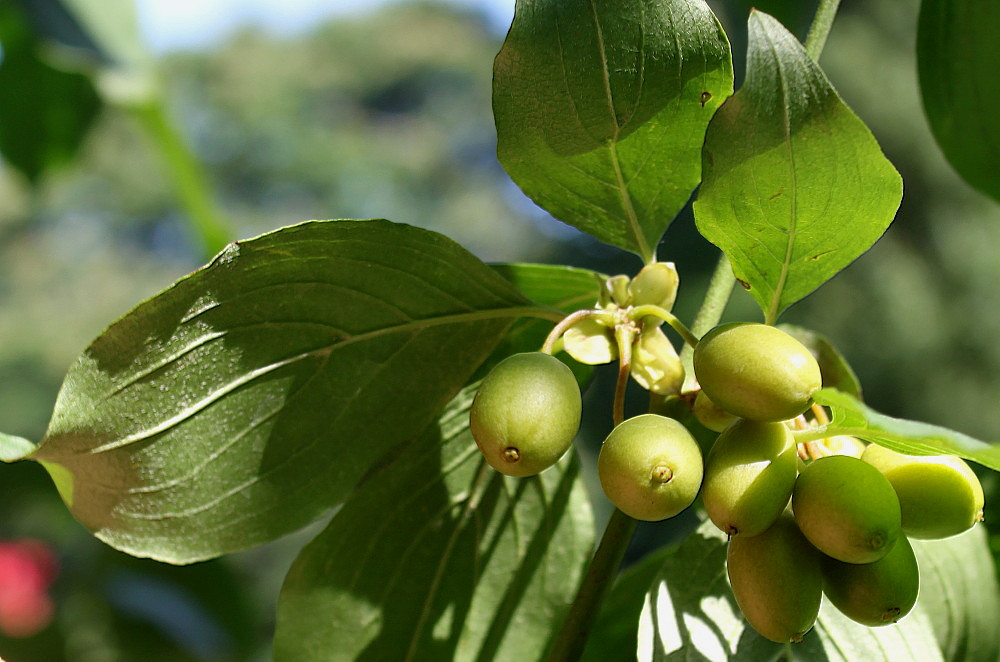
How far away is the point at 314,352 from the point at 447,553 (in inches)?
8.0

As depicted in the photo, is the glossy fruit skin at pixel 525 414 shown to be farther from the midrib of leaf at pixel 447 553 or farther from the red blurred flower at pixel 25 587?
the red blurred flower at pixel 25 587

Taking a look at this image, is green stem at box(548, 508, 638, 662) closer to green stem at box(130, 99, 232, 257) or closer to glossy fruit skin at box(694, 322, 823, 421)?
glossy fruit skin at box(694, 322, 823, 421)

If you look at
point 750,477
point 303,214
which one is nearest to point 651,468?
point 750,477

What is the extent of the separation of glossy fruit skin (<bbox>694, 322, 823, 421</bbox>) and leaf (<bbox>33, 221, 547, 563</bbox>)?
0.51ft

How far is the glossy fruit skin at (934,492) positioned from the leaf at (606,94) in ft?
0.67

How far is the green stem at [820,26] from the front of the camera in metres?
0.62

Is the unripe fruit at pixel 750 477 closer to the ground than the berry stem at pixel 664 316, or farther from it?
closer to the ground

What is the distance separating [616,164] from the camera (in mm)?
545

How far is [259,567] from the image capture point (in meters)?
13.9

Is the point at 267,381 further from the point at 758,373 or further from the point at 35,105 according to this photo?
the point at 35,105

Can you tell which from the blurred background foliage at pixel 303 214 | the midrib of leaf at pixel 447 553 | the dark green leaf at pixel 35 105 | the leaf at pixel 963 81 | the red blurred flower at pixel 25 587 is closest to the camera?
the midrib of leaf at pixel 447 553

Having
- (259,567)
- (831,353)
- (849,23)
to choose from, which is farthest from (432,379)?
(259,567)

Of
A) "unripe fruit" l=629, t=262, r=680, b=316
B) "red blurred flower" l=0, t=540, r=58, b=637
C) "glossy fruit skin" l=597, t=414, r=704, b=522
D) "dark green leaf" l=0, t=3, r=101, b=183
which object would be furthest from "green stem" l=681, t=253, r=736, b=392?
"red blurred flower" l=0, t=540, r=58, b=637

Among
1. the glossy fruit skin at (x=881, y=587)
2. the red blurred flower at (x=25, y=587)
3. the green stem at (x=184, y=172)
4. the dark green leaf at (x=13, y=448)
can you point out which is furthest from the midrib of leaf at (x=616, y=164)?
the red blurred flower at (x=25, y=587)
